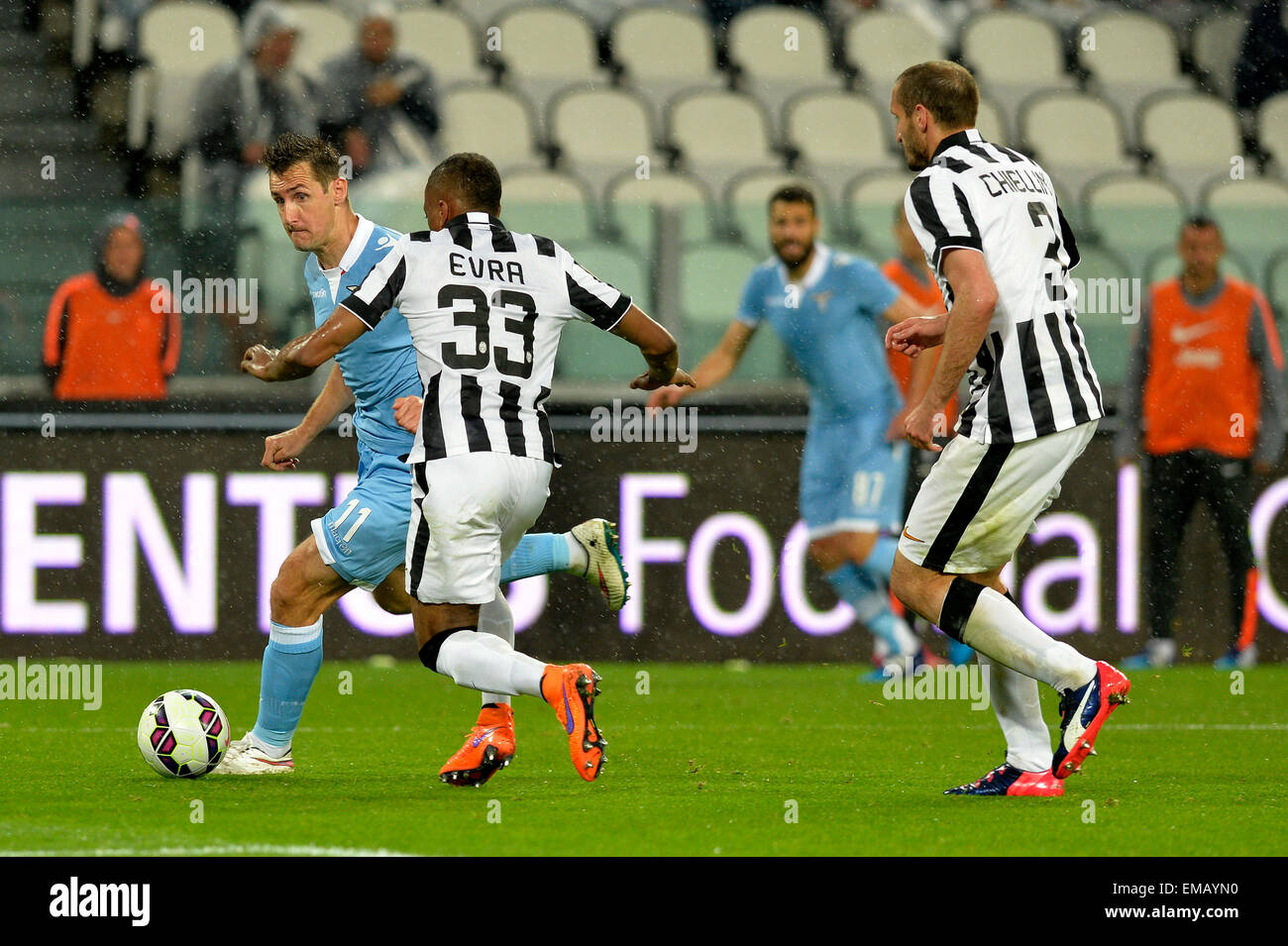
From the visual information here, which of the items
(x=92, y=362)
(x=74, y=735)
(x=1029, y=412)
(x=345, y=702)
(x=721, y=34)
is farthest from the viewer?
(x=721, y=34)

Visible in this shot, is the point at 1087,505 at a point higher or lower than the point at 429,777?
higher

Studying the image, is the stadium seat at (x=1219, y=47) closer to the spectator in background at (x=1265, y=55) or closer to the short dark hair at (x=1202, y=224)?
the spectator in background at (x=1265, y=55)

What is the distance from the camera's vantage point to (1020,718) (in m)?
5.27

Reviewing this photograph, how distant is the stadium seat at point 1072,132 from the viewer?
1295cm

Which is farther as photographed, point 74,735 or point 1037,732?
point 74,735

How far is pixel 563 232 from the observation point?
984 cm

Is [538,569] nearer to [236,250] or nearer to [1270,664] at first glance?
[236,250]

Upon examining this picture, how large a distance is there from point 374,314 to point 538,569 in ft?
4.19

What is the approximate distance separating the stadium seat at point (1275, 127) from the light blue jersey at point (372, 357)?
880 cm

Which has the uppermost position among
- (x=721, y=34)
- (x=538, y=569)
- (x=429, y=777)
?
(x=721, y=34)

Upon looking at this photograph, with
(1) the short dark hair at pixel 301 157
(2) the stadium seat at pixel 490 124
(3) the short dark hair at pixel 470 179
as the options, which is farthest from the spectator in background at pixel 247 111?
(3) the short dark hair at pixel 470 179

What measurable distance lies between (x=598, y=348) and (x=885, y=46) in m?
4.96

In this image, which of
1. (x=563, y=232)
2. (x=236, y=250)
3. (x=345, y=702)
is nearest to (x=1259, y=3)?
(x=563, y=232)

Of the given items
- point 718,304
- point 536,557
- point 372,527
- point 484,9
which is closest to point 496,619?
point 536,557
